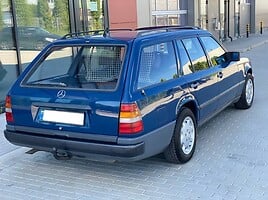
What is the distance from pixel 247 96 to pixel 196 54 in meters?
2.06

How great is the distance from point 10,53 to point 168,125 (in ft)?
13.8

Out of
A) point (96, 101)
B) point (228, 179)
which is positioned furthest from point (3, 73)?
point (228, 179)

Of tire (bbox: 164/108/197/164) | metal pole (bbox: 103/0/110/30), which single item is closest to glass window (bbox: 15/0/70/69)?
metal pole (bbox: 103/0/110/30)

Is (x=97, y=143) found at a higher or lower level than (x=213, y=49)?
lower

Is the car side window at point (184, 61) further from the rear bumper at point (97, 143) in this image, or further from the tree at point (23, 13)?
the tree at point (23, 13)

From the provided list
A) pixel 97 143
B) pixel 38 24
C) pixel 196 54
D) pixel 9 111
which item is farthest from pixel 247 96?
pixel 38 24

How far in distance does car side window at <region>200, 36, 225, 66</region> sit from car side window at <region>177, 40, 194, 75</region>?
0.72 m

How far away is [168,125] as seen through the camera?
13.0 feet

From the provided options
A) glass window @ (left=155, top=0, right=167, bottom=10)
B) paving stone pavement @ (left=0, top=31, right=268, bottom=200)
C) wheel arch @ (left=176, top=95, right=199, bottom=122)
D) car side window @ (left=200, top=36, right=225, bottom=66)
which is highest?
glass window @ (left=155, top=0, right=167, bottom=10)

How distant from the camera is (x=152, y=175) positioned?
13.4 ft

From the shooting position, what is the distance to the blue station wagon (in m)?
3.58

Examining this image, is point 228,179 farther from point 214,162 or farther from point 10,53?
point 10,53

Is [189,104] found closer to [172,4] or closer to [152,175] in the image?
[152,175]

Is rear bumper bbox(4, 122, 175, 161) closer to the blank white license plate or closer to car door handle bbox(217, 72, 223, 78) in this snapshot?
the blank white license plate
